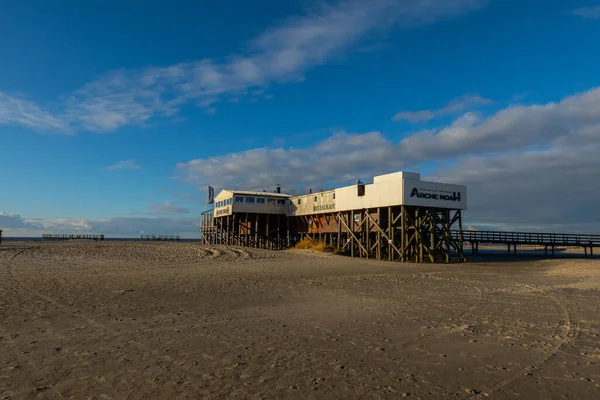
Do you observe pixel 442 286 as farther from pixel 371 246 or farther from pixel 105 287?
pixel 371 246

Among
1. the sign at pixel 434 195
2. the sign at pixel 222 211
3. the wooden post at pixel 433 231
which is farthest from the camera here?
the sign at pixel 222 211

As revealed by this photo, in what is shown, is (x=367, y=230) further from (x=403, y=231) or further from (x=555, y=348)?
(x=555, y=348)

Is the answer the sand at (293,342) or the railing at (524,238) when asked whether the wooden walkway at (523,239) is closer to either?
the railing at (524,238)

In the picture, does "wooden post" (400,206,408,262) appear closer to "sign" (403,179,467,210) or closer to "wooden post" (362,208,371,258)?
"sign" (403,179,467,210)

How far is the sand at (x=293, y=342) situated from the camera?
17.1 feet

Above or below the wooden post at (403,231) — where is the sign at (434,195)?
above

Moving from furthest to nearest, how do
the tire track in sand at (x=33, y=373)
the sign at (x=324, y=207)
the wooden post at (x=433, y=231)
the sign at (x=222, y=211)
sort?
the sign at (x=222, y=211), the sign at (x=324, y=207), the wooden post at (x=433, y=231), the tire track in sand at (x=33, y=373)

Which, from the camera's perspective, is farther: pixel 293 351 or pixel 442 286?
pixel 442 286

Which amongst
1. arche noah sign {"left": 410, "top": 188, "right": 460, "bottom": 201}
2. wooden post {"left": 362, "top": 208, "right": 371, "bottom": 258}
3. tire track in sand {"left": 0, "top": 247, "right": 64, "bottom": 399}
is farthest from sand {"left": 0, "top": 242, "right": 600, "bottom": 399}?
wooden post {"left": 362, "top": 208, "right": 371, "bottom": 258}

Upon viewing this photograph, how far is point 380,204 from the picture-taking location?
31250 millimetres

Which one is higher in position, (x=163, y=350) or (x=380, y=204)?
(x=380, y=204)

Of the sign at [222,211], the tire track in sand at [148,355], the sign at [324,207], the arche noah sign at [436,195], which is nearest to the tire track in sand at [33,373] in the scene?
the tire track in sand at [148,355]

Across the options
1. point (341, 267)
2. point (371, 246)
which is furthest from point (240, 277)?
point (371, 246)

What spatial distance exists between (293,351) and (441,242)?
2699cm
